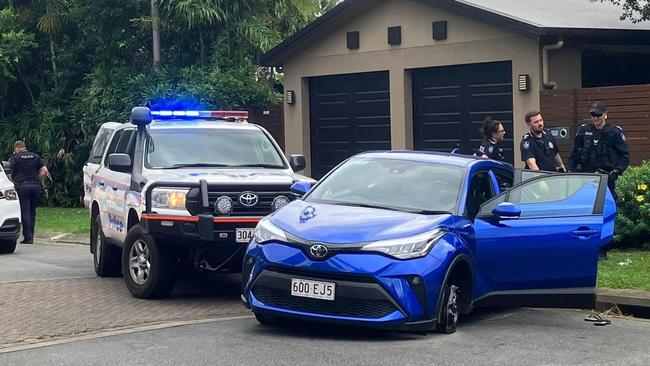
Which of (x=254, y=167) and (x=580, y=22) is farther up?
(x=580, y=22)

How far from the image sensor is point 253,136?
12.1 m

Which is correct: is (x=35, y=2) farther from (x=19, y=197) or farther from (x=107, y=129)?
(x=107, y=129)

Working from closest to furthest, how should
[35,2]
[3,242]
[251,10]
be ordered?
1. [3,242]
2. [251,10]
3. [35,2]

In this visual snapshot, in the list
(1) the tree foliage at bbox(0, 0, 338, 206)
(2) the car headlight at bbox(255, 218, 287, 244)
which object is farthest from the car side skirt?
(1) the tree foliage at bbox(0, 0, 338, 206)

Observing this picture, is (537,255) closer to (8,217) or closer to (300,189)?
(300,189)

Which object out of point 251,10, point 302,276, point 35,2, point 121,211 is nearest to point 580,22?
point 251,10

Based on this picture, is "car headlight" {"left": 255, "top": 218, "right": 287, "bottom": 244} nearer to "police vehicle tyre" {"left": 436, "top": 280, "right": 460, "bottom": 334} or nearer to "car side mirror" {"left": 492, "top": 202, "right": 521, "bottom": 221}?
"police vehicle tyre" {"left": 436, "top": 280, "right": 460, "bottom": 334}

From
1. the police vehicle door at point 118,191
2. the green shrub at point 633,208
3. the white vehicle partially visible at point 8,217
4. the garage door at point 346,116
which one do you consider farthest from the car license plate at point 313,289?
the garage door at point 346,116

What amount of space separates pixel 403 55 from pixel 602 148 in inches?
320

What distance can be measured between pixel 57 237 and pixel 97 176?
640 centimetres

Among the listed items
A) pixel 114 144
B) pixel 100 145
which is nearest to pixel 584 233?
pixel 114 144

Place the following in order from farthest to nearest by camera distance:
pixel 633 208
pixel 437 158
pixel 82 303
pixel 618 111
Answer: pixel 618 111, pixel 633 208, pixel 82 303, pixel 437 158

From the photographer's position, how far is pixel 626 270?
11273 millimetres

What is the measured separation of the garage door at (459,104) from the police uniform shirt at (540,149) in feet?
18.8
